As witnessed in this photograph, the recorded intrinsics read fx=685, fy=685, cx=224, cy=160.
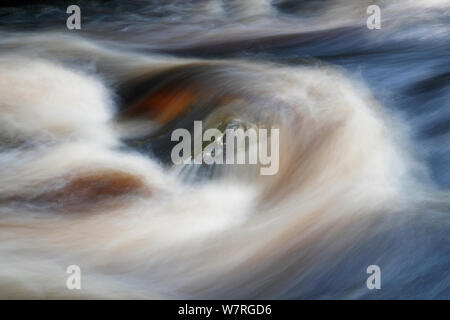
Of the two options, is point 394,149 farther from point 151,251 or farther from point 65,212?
point 65,212

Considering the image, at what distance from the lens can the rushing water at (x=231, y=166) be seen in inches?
125

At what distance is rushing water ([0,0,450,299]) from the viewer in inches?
125

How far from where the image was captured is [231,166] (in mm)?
3941

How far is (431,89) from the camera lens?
491cm

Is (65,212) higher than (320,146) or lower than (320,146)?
lower

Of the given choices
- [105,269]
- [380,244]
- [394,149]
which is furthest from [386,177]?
[105,269]

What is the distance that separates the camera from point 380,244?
3232 mm

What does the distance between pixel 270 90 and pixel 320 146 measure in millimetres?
725

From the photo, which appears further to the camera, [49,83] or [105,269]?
[49,83]

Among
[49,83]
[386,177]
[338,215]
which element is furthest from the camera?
[49,83]

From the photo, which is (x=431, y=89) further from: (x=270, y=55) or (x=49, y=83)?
(x=49, y=83)
